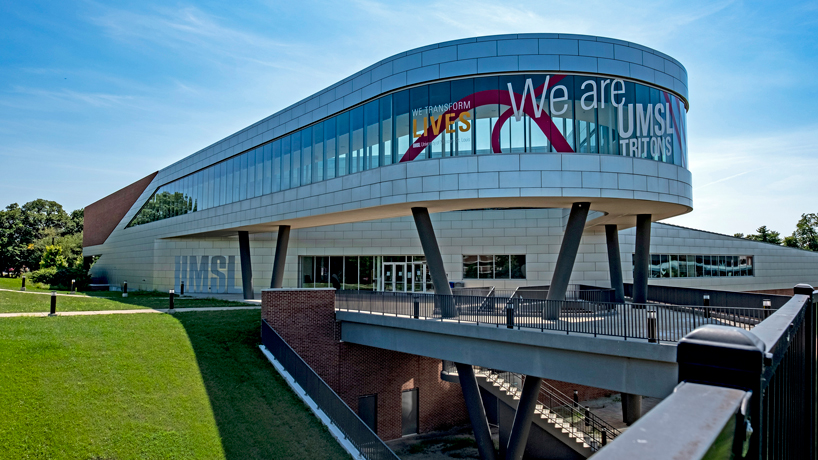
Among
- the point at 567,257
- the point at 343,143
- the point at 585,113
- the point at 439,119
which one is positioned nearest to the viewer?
the point at 585,113

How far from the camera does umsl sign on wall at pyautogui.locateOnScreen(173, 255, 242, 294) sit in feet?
150

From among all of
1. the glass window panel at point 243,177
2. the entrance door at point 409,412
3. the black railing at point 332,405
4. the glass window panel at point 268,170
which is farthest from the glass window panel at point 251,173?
the entrance door at point 409,412

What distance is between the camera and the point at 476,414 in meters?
20.5

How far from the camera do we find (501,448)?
2456cm

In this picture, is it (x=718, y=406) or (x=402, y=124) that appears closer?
(x=718, y=406)

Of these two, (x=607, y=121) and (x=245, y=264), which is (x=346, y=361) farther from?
(x=245, y=264)

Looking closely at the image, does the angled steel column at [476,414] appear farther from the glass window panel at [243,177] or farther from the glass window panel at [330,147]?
the glass window panel at [243,177]

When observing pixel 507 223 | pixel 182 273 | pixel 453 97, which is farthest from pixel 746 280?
pixel 182 273

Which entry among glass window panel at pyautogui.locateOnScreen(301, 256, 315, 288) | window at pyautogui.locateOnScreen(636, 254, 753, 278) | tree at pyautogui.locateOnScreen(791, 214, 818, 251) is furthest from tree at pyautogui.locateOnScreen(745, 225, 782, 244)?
glass window panel at pyautogui.locateOnScreen(301, 256, 315, 288)

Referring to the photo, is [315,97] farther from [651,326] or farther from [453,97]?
[651,326]

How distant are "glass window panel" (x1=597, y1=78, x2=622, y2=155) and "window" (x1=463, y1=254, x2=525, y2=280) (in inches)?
762

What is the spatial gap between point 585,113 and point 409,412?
648 inches

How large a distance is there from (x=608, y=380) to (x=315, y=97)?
20837 mm

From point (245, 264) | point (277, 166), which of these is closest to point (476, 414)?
point (277, 166)
